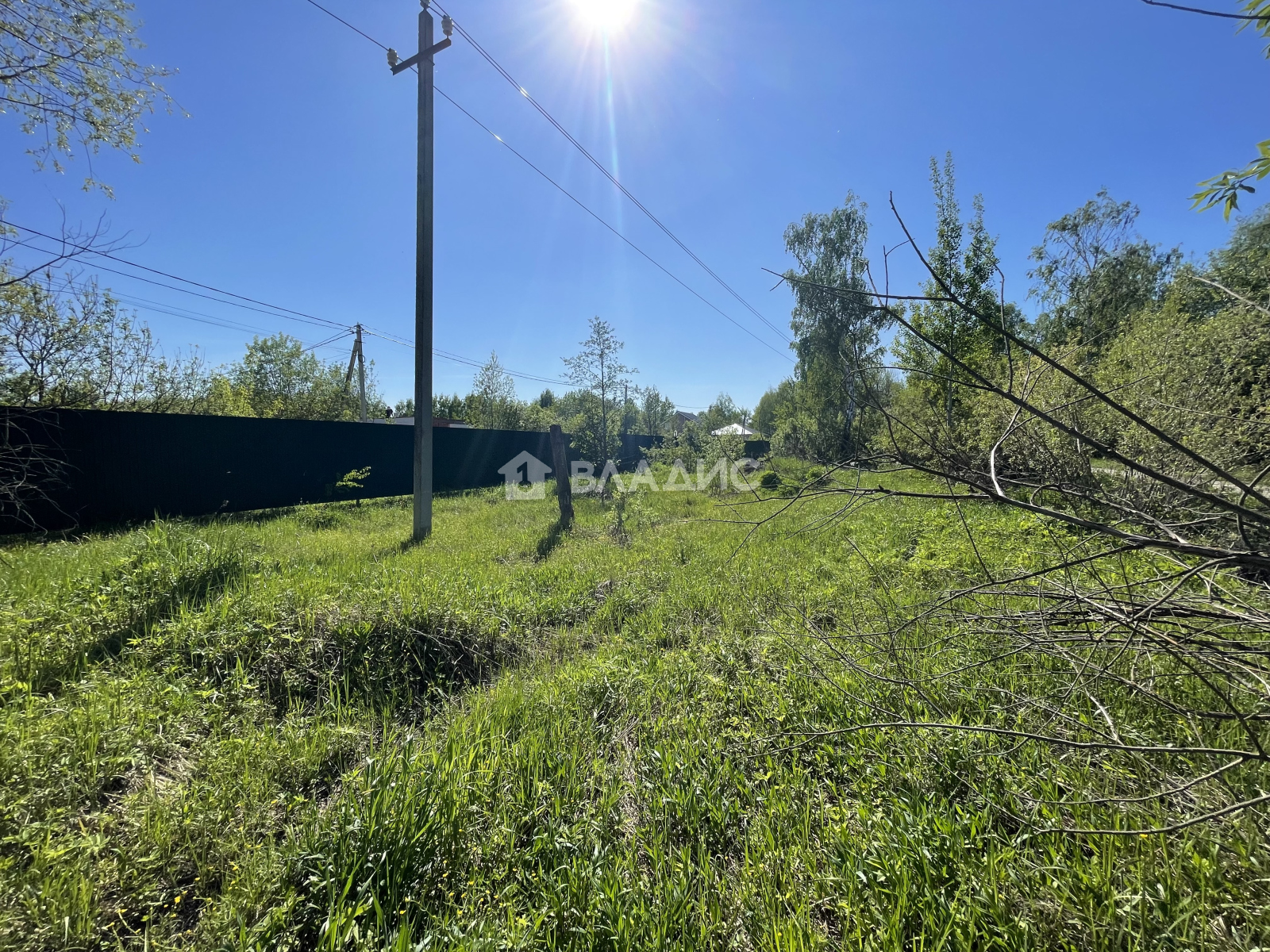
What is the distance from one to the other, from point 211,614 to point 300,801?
72.3 inches

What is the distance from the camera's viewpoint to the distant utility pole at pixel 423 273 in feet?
19.7

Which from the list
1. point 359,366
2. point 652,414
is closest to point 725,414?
point 652,414

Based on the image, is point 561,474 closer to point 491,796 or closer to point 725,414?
point 491,796

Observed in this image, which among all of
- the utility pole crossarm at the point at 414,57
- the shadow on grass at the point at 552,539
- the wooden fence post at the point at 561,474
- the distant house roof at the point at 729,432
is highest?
the utility pole crossarm at the point at 414,57

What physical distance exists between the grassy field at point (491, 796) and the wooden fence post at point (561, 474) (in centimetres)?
424

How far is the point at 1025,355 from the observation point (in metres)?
2.06

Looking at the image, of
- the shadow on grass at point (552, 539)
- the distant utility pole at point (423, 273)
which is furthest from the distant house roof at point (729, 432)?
the distant utility pole at point (423, 273)

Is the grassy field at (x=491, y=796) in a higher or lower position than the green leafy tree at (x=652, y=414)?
lower

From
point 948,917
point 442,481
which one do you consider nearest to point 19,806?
point 948,917

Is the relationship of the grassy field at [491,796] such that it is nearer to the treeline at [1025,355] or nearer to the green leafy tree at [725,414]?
the treeline at [1025,355]

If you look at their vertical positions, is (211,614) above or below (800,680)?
above

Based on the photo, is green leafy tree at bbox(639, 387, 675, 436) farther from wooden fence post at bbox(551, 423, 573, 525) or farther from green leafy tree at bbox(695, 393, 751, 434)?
wooden fence post at bbox(551, 423, 573, 525)

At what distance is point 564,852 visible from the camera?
1.51 metres

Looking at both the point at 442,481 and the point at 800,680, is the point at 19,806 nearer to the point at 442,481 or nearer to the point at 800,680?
the point at 800,680
